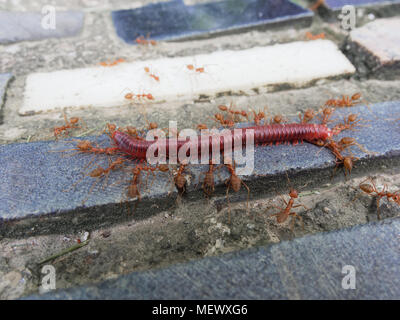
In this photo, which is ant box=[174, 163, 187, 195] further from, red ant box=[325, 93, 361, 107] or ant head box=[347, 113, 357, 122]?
red ant box=[325, 93, 361, 107]

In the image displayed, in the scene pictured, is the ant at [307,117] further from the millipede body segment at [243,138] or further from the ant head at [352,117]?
the ant head at [352,117]

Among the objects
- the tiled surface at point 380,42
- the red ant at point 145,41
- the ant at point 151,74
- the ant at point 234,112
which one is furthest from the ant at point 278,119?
the red ant at point 145,41

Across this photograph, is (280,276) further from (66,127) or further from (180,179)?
(66,127)

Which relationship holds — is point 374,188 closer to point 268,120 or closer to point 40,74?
point 268,120

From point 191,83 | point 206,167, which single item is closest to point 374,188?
point 206,167

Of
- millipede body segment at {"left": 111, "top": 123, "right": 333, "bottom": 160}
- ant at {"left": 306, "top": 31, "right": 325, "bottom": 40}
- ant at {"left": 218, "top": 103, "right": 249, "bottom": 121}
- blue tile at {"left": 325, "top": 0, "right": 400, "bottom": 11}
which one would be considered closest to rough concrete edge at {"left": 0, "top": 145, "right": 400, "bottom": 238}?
millipede body segment at {"left": 111, "top": 123, "right": 333, "bottom": 160}
